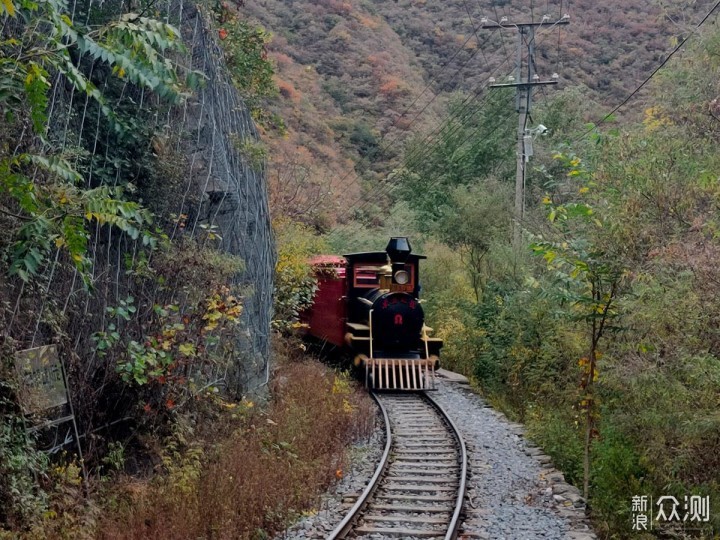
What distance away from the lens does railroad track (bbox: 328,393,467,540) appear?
8016 mm

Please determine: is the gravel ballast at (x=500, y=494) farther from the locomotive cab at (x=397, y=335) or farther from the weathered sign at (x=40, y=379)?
the locomotive cab at (x=397, y=335)

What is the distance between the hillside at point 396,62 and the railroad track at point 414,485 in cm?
2770

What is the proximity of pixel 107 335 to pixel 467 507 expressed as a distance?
452 cm

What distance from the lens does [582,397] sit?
939 cm

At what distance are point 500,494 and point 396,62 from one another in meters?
50.7

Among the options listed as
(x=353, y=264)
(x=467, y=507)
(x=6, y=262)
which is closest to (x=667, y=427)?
(x=467, y=507)

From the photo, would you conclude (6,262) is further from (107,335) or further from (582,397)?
(582,397)

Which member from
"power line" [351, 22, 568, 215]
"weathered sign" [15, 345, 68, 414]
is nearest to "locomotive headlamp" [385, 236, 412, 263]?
"weathered sign" [15, 345, 68, 414]

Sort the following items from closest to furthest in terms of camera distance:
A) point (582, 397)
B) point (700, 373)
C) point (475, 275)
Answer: point (700, 373) < point (582, 397) < point (475, 275)

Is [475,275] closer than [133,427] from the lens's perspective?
No

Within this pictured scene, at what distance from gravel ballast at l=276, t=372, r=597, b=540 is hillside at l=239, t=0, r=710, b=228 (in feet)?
93.9

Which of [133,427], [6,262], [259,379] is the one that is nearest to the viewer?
[6,262]

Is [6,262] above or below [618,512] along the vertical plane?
above

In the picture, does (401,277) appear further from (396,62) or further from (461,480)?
(396,62)
